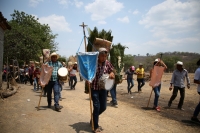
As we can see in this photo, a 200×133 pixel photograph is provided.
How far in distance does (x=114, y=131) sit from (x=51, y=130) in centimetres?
168

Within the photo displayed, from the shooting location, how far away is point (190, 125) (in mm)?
5527

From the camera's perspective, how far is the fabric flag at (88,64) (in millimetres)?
4445

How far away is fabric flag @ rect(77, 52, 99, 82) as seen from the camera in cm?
445

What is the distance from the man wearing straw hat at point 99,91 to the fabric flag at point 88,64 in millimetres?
133

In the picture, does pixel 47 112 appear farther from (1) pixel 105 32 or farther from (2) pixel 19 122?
(1) pixel 105 32

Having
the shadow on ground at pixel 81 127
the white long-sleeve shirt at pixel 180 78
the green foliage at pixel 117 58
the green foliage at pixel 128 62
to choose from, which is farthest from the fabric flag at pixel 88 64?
the green foliage at pixel 128 62

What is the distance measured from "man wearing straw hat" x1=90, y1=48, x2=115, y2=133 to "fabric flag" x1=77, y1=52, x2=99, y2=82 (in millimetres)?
133

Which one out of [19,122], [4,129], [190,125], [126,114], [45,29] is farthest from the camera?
[45,29]

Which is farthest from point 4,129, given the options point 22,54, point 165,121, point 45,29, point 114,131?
point 45,29

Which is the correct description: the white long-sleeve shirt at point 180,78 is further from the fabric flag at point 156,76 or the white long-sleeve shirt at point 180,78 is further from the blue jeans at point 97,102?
the blue jeans at point 97,102

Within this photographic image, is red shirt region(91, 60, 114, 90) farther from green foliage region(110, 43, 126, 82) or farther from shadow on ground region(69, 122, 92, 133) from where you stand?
green foliage region(110, 43, 126, 82)

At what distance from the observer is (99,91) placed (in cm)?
449

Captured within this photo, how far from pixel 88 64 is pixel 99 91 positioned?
30.7 inches

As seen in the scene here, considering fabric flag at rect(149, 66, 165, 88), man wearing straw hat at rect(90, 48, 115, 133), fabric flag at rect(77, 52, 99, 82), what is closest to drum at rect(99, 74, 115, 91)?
man wearing straw hat at rect(90, 48, 115, 133)
